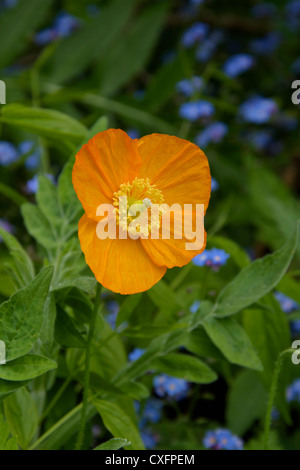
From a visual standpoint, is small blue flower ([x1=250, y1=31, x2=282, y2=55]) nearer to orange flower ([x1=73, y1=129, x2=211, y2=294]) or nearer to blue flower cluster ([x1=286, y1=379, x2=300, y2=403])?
blue flower cluster ([x1=286, y1=379, x2=300, y2=403])

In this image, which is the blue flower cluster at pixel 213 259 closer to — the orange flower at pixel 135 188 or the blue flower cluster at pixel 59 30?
the orange flower at pixel 135 188

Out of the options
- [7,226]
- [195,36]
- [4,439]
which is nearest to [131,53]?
[195,36]

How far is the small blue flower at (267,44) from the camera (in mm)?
2148

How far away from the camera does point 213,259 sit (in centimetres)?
99

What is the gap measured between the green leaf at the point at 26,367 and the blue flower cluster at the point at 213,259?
13.8 inches

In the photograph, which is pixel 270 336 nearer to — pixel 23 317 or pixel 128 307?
pixel 128 307

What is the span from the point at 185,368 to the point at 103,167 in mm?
A: 333

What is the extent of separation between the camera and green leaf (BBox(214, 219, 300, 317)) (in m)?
0.85

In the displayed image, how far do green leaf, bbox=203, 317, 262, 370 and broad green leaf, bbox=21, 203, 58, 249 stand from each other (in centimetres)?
26

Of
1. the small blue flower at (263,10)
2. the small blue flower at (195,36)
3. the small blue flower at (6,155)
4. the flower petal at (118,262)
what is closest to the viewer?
the flower petal at (118,262)

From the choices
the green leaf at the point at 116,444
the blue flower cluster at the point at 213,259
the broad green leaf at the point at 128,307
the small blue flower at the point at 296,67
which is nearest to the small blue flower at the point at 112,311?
the blue flower cluster at the point at 213,259
